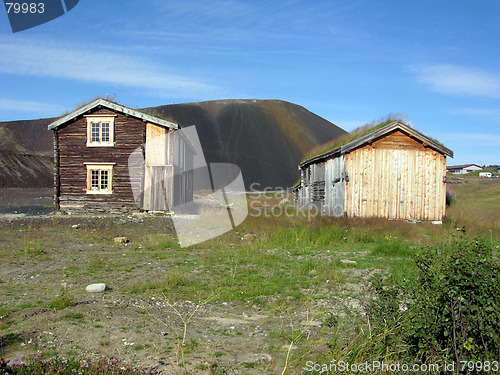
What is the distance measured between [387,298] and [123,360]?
3030 millimetres

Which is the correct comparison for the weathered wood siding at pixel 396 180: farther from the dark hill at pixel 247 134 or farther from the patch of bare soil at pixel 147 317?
the dark hill at pixel 247 134

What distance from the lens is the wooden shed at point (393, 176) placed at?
18062mm

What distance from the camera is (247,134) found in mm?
89438

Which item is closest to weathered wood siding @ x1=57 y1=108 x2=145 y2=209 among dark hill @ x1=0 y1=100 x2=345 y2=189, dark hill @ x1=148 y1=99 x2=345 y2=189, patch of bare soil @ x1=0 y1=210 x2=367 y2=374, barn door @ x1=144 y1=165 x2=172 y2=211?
barn door @ x1=144 y1=165 x2=172 y2=211

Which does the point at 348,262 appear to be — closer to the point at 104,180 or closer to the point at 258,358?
the point at 258,358

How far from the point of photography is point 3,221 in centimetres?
1819

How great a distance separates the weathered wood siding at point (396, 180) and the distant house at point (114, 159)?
34.0 feet

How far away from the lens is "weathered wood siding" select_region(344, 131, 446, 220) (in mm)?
18094

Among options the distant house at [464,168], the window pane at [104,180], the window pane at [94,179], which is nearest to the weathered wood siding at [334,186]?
the window pane at [104,180]

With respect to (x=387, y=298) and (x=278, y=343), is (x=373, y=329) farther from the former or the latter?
(x=278, y=343)

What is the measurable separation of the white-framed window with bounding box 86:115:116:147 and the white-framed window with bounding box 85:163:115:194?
3.98ft

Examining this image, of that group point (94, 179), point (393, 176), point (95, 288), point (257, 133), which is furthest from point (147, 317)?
point (257, 133)

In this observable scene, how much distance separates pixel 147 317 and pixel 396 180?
49.5ft

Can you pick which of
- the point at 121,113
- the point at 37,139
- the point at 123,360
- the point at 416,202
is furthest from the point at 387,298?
the point at 37,139
